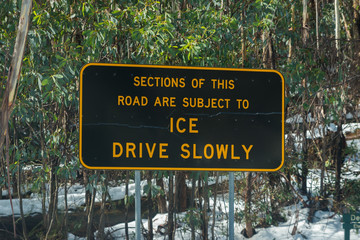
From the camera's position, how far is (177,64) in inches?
284

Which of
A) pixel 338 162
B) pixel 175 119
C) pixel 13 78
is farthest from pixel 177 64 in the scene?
pixel 13 78

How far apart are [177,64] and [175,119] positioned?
3635 mm

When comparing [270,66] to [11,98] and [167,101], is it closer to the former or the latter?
[167,101]

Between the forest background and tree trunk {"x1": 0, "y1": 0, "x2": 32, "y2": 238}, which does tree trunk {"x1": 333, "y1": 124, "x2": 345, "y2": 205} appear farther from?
tree trunk {"x1": 0, "y1": 0, "x2": 32, "y2": 238}

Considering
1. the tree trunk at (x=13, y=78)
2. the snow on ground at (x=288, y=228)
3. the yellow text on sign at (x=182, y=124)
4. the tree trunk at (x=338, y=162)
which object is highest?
the tree trunk at (x=13, y=78)

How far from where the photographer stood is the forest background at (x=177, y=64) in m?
6.36

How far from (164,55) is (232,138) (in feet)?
10.1

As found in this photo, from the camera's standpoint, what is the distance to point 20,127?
29.7 ft

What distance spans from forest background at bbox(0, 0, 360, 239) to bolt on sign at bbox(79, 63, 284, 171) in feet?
5.29

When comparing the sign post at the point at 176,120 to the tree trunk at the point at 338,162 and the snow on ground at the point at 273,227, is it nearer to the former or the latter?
the snow on ground at the point at 273,227

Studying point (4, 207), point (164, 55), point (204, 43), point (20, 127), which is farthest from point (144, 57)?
point (4, 207)

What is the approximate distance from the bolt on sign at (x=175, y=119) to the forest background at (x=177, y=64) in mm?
1611

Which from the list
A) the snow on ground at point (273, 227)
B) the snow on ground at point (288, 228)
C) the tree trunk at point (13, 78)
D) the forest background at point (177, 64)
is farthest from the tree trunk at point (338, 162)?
the tree trunk at point (13, 78)

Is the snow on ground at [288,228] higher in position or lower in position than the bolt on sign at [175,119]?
lower
